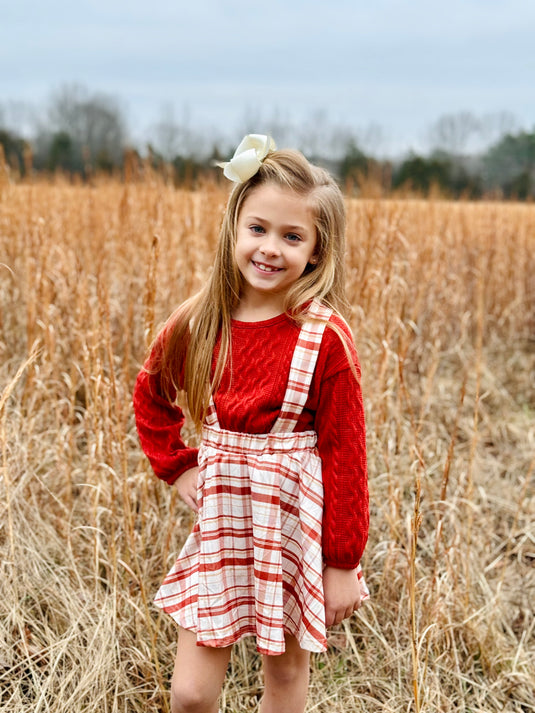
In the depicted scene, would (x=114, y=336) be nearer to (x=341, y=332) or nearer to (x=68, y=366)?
(x=68, y=366)

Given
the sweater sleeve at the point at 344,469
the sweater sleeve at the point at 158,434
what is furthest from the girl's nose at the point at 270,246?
the sweater sleeve at the point at 158,434

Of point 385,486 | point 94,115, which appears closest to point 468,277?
point 385,486

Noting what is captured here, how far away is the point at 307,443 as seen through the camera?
1.14 meters

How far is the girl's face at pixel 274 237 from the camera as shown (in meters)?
1.10

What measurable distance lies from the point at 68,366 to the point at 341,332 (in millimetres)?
1613

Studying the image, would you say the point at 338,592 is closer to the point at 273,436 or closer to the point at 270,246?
the point at 273,436

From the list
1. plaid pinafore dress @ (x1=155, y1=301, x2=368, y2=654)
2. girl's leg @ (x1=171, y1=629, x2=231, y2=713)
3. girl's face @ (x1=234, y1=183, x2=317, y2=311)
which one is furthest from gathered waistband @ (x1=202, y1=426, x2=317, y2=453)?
girl's leg @ (x1=171, y1=629, x2=231, y2=713)

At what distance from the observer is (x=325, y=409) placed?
1115 mm

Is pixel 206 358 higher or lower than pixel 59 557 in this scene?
higher

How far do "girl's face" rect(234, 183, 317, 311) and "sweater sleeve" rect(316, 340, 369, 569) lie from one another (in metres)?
0.19

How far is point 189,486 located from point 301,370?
13.2 inches

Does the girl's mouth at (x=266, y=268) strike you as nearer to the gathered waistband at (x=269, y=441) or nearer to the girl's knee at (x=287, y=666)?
the gathered waistband at (x=269, y=441)

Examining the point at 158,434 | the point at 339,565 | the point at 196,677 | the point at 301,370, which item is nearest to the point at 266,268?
the point at 301,370

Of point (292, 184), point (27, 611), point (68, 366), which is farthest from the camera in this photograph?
point (68, 366)
